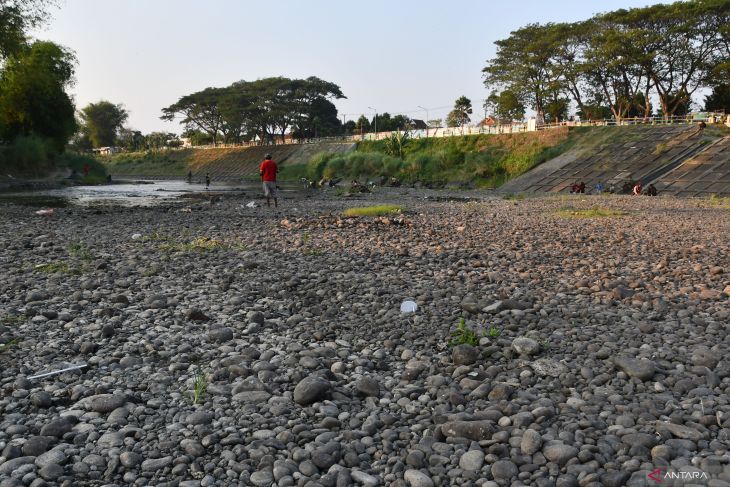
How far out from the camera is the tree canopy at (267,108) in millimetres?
82562

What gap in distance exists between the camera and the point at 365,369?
4520 millimetres

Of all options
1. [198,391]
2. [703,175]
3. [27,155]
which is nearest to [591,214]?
[198,391]

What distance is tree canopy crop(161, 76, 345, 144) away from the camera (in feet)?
271

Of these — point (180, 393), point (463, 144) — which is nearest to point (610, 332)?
point (180, 393)

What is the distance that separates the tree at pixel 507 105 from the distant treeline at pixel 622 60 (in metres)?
0.39

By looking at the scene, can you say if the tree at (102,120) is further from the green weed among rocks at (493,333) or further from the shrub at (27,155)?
the green weed among rocks at (493,333)

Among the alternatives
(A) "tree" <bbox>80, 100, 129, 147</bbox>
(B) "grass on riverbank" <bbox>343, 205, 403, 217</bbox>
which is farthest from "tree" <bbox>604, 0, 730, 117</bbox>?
(A) "tree" <bbox>80, 100, 129, 147</bbox>

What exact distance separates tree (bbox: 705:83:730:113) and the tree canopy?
172 ft

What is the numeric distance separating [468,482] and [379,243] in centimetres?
794

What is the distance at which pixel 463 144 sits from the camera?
51.8 m

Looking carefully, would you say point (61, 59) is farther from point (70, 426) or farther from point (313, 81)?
point (70, 426)

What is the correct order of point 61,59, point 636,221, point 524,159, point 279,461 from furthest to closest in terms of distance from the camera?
point 61,59, point 524,159, point 636,221, point 279,461

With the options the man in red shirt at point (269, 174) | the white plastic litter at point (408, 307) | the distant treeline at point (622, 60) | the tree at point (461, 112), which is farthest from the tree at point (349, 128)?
the white plastic litter at point (408, 307)

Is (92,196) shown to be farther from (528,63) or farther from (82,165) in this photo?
(528,63)
